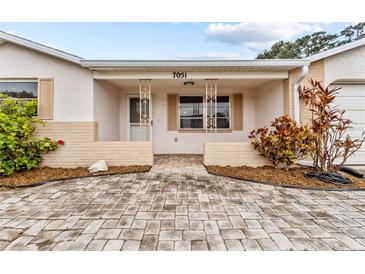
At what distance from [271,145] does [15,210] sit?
5.24 meters

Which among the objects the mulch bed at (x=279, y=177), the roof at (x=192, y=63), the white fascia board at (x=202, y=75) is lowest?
the mulch bed at (x=279, y=177)

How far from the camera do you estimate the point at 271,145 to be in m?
4.90

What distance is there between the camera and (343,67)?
5.37m

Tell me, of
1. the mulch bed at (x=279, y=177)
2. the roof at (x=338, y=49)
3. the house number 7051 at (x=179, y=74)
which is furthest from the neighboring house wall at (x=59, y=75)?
the roof at (x=338, y=49)

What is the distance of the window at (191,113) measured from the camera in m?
7.57

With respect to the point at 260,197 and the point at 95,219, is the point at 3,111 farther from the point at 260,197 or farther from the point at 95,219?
the point at 260,197

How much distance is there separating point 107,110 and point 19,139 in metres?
2.39

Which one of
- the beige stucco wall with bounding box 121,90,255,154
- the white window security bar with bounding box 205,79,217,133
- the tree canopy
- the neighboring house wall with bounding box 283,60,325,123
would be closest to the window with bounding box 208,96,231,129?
the beige stucco wall with bounding box 121,90,255,154

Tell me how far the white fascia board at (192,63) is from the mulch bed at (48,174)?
2711 millimetres

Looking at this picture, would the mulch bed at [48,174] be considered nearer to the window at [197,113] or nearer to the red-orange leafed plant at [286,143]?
the window at [197,113]

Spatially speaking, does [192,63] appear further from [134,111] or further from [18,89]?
[18,89]
